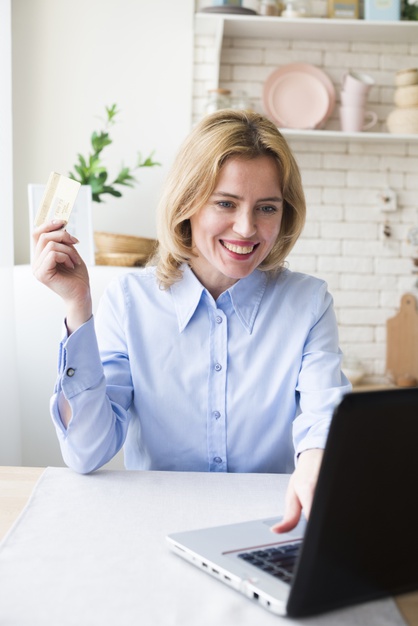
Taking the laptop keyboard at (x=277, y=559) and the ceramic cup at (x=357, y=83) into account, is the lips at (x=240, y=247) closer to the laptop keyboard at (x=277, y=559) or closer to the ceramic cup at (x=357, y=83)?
the laptop keyboard at (x=277, y=559)

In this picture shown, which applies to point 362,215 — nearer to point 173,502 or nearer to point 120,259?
point 120,259

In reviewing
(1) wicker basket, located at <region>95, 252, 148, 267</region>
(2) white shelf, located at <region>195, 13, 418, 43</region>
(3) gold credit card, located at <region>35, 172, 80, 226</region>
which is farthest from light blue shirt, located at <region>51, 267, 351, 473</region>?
(2) white shelf, located at <region>195, 13, 418, 43</region>

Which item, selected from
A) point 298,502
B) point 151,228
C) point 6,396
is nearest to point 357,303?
point 151,228

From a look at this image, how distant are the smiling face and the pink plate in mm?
Result: 1834

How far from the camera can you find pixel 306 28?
3.24 meters

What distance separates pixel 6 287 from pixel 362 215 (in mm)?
1685

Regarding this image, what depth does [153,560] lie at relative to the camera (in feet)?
3.20

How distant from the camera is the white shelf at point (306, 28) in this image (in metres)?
3.13

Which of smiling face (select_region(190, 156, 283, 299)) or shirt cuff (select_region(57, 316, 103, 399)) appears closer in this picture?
shirt cuff (select_region(57, 316, 103, 399))

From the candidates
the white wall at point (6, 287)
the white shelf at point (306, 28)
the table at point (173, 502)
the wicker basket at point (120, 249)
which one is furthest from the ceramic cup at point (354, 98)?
the table at point (173, 502)

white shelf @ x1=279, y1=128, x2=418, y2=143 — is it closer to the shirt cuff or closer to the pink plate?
the pink plate

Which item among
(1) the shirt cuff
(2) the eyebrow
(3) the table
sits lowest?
(3) the table

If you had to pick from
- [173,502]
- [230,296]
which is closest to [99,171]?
[230,296]

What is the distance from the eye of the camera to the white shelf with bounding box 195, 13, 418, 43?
123 inches
